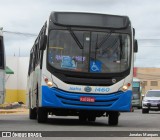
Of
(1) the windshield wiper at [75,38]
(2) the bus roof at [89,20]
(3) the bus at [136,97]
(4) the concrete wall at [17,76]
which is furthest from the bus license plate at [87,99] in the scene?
(3) the bus at [136,97]

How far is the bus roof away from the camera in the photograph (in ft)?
58.7

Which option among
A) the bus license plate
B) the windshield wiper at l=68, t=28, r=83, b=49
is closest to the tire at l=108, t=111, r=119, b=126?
the bus license plate

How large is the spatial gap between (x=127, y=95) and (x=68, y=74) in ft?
6.83

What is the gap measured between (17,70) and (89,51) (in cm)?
3335

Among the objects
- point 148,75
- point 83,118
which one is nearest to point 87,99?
point 83,118

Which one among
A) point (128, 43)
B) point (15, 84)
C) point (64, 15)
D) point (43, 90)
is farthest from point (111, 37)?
point (15, 84)

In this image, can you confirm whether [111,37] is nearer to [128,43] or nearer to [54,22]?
[128,43]

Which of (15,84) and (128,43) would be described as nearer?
(128,43)

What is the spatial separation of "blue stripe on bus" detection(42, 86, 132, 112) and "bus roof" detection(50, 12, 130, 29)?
7.22ft

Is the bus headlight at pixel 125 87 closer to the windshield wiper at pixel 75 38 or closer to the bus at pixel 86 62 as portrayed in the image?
the bus at pixel 86 62

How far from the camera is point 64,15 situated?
18.0 m

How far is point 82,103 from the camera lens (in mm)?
17641

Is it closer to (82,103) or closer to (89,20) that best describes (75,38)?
(89,20)

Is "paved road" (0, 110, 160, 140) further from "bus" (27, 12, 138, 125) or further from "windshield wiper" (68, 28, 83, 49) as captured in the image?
"windshield wiper" (68, 28, 83, 49)
